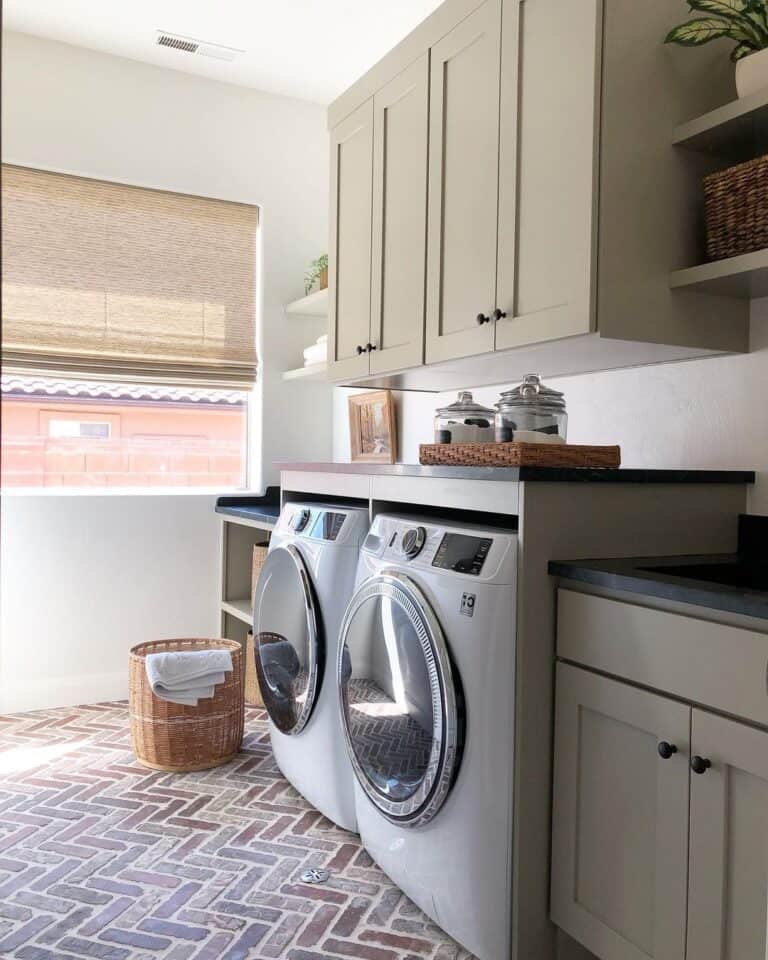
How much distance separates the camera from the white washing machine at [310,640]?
236 centimetres

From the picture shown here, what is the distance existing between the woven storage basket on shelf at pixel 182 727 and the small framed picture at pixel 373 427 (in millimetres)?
1159

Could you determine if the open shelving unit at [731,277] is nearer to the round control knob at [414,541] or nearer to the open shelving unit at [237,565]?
the round control knob at [414,541]

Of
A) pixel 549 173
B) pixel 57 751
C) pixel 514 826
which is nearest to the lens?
pixel 514 826

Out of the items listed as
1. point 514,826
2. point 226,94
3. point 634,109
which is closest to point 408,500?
point 514,826

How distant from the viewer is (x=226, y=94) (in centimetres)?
→ 382

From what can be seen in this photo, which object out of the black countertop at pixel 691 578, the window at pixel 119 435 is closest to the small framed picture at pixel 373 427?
the window at pixel 119 435

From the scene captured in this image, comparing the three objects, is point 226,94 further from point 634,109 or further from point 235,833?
point 235,833

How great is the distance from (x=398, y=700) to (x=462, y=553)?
1.36 feet

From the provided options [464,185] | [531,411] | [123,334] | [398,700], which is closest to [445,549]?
[398,700]

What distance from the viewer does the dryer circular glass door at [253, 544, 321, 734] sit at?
8.02 ft

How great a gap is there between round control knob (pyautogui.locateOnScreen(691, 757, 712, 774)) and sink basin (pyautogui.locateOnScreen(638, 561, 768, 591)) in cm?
43

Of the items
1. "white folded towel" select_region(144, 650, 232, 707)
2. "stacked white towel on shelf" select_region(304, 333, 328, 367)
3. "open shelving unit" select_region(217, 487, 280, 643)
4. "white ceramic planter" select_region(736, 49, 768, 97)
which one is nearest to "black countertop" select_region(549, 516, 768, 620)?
"white ceramic planter" select_region(736, 49, 768, 97)

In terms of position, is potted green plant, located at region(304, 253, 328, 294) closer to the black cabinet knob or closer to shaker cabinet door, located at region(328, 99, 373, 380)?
shaker cabinet door, located at region(328, 99, 373, 380)

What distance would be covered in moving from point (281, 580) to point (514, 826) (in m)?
1.20
